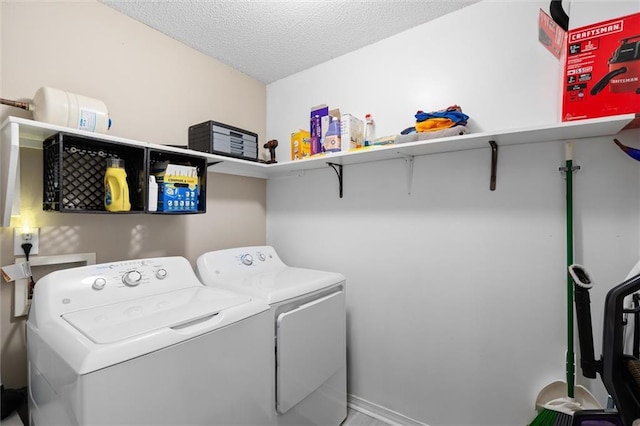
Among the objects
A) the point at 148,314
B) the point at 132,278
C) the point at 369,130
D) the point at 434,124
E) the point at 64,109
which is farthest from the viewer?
the point at 369,130

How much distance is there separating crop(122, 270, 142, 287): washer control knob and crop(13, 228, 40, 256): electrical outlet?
1.48 ft

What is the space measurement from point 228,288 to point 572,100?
192cm

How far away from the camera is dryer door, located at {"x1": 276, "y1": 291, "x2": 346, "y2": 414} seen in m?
1.52

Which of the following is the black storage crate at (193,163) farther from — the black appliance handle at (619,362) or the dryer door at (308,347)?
the black appliance handle at (619,362)

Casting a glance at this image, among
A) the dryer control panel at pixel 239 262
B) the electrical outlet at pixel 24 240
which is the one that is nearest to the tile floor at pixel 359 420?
the dryer control panel at pixel 239 262

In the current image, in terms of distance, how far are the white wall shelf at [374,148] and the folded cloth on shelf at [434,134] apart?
4 cm

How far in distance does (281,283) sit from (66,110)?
4.25 ft

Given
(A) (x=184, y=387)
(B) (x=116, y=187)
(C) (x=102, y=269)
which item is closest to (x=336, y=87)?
(B) (x=116, y=187)

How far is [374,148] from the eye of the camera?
69.7 inches

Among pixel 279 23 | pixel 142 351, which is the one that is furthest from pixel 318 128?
pixel 142 351

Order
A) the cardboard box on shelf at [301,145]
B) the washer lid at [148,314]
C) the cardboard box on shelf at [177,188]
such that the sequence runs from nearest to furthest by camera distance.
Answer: the washer lid at [148,314], the cardboard box on shelf at [177,188], the cardboard box on shelf at [301,145]

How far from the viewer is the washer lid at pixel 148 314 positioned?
1.04 meters

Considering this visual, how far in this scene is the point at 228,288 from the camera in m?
1.70

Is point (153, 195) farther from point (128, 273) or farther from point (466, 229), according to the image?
point (466, 229)
